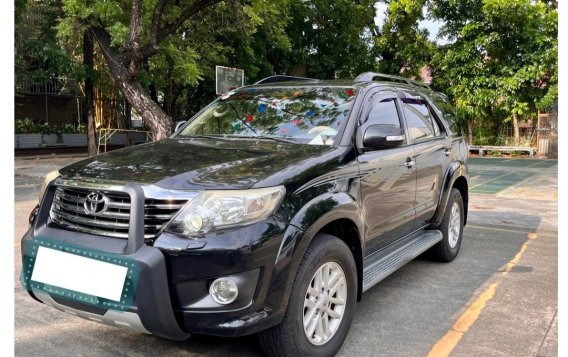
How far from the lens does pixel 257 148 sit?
Result: 3.51 m

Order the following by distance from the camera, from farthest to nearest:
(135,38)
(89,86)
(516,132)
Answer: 1. (516,132)
2. (89,86)
3. (135,38)

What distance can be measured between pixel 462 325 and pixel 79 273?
8.92 ft

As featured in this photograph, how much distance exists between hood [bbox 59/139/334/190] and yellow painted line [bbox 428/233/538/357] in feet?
4.99

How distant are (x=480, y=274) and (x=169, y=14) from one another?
12.2 metres

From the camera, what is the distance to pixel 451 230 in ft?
18.3

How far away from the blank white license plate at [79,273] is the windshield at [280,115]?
160 centimetres

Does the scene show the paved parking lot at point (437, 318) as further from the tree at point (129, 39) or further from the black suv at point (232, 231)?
the tree at point (129, 39)

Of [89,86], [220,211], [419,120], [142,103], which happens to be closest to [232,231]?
[220,211]

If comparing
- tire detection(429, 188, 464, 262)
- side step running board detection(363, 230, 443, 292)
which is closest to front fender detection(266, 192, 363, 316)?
side step running board detection(363, 230, 443, 292)

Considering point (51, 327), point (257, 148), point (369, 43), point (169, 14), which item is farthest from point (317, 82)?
point (369, 43)

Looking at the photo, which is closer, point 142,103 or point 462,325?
point 462,325

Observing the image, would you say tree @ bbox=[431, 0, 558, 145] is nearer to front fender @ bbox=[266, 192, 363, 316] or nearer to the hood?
the hood

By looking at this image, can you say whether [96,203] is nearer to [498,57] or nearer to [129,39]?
[129,39]
